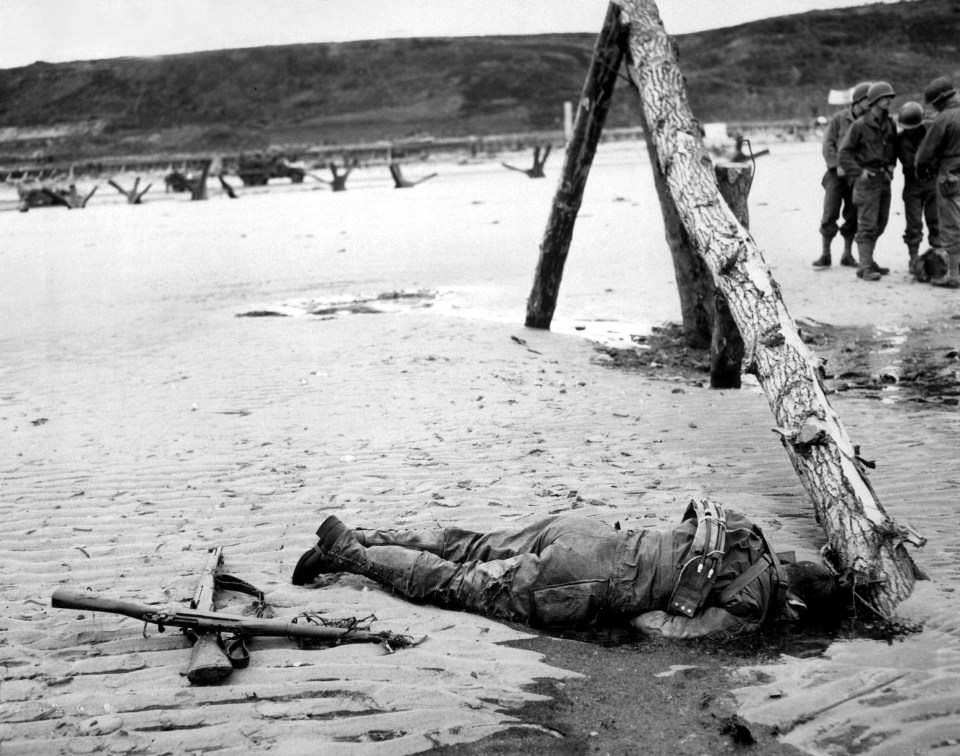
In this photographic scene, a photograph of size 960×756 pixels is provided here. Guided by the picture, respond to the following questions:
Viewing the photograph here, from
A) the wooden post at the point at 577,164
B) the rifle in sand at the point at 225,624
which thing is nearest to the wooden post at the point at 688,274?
the wooden post at the point at 577,164

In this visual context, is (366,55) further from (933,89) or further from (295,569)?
(295,569)

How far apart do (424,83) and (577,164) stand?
6221 centimetres

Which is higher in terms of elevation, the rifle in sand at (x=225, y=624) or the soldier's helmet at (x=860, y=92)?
the soldier's helmet at (x=860, y=92)

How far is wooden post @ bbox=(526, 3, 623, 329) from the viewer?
26.8 feet

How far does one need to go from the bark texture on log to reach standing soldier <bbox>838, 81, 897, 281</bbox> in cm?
389

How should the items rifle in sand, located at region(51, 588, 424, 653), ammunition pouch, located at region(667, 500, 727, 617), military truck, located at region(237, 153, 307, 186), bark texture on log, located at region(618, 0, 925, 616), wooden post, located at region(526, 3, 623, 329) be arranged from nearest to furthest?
rifle in sand, located at region(51, 588, 424, 653), ammunition pouch, located at region(667, 500, 727, 617), bark texture on log, located at region(618, 0, 925, 616), wooden post, located at region(526, 3, 623, 329), military truck, located at region(237, 153, 307, 186)

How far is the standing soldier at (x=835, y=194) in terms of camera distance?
11453 mm

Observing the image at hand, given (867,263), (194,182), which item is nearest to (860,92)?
(867,263)

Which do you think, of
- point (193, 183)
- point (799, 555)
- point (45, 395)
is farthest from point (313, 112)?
point (799, 555)

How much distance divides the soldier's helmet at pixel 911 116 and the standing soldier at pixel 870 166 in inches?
5.7

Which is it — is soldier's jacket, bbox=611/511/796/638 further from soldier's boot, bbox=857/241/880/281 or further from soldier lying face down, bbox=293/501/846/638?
soldier's boot, bbox=857/241/880/281

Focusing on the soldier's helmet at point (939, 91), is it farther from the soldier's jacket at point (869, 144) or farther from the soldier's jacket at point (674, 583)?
the soldier's jacket at point (674, 583)

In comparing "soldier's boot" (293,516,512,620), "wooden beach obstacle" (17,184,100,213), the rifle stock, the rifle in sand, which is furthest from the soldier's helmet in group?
"wooden beach obstacle" (17,184,100,213)

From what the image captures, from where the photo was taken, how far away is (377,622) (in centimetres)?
382
